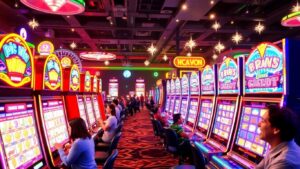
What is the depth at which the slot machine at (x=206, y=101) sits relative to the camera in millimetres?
4154

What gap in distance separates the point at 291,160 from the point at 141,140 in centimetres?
707

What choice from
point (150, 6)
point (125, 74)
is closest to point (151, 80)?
point (125, 74)

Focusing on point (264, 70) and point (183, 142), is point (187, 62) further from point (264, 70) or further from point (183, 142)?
point (264, 70)

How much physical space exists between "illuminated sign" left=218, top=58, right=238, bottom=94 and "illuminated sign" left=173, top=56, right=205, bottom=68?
6.66 m

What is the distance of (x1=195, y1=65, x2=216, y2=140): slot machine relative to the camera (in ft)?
13.6

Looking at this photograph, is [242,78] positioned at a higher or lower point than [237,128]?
higher

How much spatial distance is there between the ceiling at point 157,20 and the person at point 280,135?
6496 mm

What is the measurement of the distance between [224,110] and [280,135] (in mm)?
2029

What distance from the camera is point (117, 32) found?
1202cm

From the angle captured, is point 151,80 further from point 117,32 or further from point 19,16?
point 19,16

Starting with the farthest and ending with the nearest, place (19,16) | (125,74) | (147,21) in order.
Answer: (125,74), (147,21), (19,16)

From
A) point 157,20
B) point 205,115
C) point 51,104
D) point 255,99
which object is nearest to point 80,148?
point 51,104

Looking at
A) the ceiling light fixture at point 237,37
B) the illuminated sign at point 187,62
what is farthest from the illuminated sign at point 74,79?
the ceiling light fixture at point 237,37

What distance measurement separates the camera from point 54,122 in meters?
3.11
